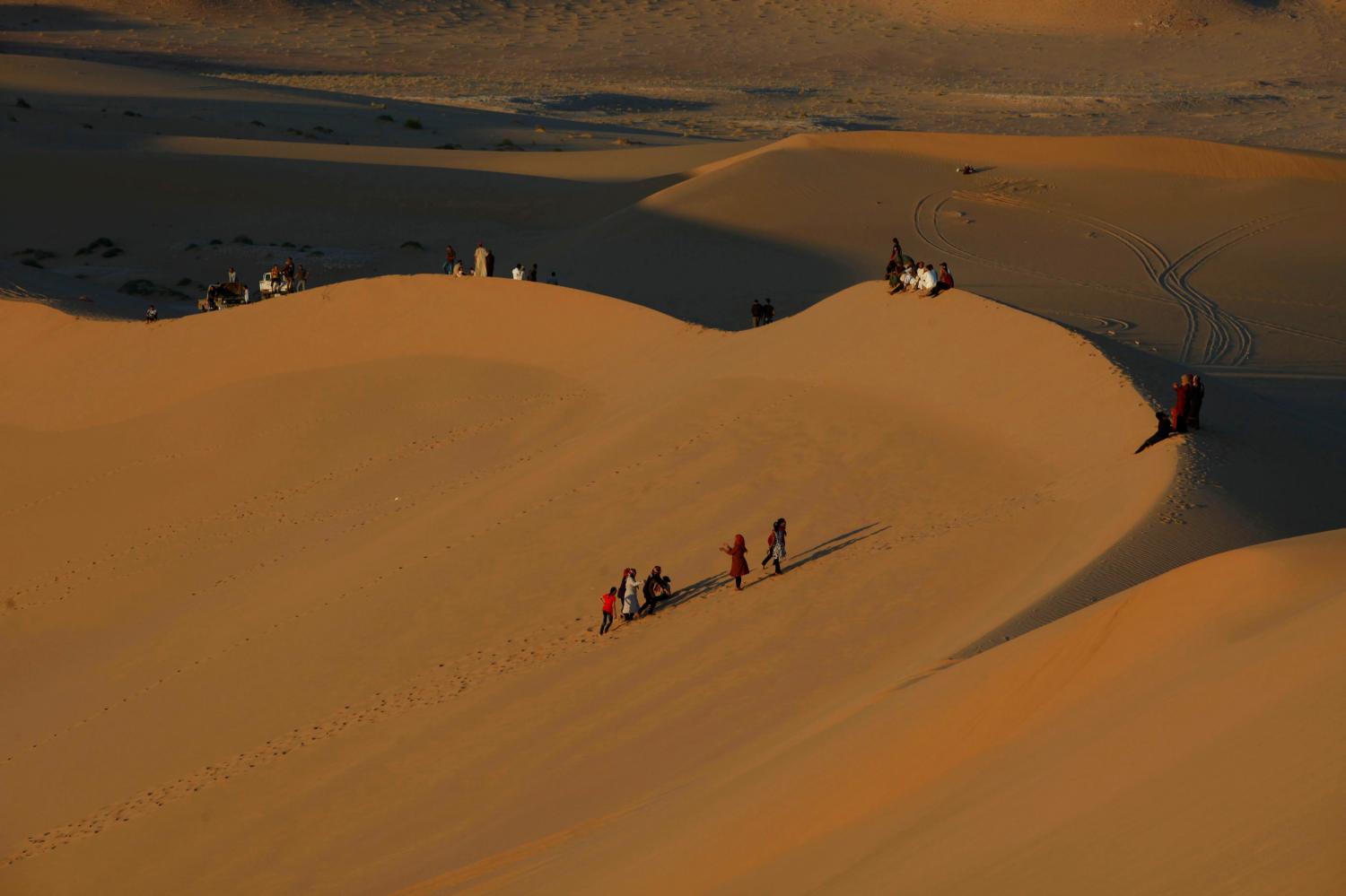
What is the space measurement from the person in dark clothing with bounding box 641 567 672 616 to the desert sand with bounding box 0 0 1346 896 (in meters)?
0.23

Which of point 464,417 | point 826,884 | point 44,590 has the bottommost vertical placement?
point 44,590

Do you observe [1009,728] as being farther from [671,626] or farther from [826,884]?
[671,626]

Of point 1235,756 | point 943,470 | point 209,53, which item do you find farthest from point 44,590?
point 209,53

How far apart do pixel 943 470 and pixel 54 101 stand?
48.4 m

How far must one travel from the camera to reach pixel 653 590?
16.8 metres

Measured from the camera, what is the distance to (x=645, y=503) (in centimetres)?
1992

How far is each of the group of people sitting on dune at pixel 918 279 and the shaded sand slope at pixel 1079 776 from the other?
11.6m

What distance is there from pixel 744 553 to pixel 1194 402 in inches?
202

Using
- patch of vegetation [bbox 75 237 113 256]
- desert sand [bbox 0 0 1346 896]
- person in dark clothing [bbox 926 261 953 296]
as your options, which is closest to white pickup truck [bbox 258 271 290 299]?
desert sand [bbox 0 0 1346 896]

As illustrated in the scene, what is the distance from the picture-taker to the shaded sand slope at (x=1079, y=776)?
24.0 ft

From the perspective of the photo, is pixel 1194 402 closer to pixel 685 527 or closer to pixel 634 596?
pixel 685 527

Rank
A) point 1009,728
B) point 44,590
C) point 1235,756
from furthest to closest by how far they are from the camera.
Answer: point 44,590 < point 1009,728 < point 1235,756

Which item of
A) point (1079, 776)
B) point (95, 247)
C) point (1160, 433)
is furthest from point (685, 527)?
point (95, 247)

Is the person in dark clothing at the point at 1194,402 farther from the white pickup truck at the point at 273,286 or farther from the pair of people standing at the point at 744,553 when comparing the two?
the white pickup truck at the point at 273,286
